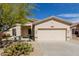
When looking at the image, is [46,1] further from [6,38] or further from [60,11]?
[6,38]

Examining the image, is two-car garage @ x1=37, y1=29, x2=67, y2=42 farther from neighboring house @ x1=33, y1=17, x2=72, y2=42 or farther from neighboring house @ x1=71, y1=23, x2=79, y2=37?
neighboring house @ x1=71, y1=23, x2=79, y2=37

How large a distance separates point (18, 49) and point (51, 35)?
2.82 meters

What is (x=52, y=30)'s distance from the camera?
16.2 metres

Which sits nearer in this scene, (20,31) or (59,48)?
(59,48)

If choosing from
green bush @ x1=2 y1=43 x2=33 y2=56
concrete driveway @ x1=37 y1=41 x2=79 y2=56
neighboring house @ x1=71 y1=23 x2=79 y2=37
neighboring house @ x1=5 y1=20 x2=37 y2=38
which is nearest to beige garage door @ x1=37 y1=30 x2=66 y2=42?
concrete driveway @ x1=37 y1=41 x2=79 y2=56

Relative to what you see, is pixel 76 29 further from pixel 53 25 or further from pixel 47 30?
pixel 47 30

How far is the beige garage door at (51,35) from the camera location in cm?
1571

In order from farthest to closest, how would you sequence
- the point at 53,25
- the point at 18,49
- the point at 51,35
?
the point at 53,25
the point at 51,35
the point at 18,49

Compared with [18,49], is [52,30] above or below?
above

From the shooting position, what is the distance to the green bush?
13.6m

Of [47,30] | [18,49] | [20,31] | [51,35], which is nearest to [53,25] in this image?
[47,30]

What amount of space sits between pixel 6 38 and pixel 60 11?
3.19 meters

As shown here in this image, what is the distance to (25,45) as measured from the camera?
557 inches

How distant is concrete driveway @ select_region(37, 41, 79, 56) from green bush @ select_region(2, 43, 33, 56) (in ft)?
2.65
